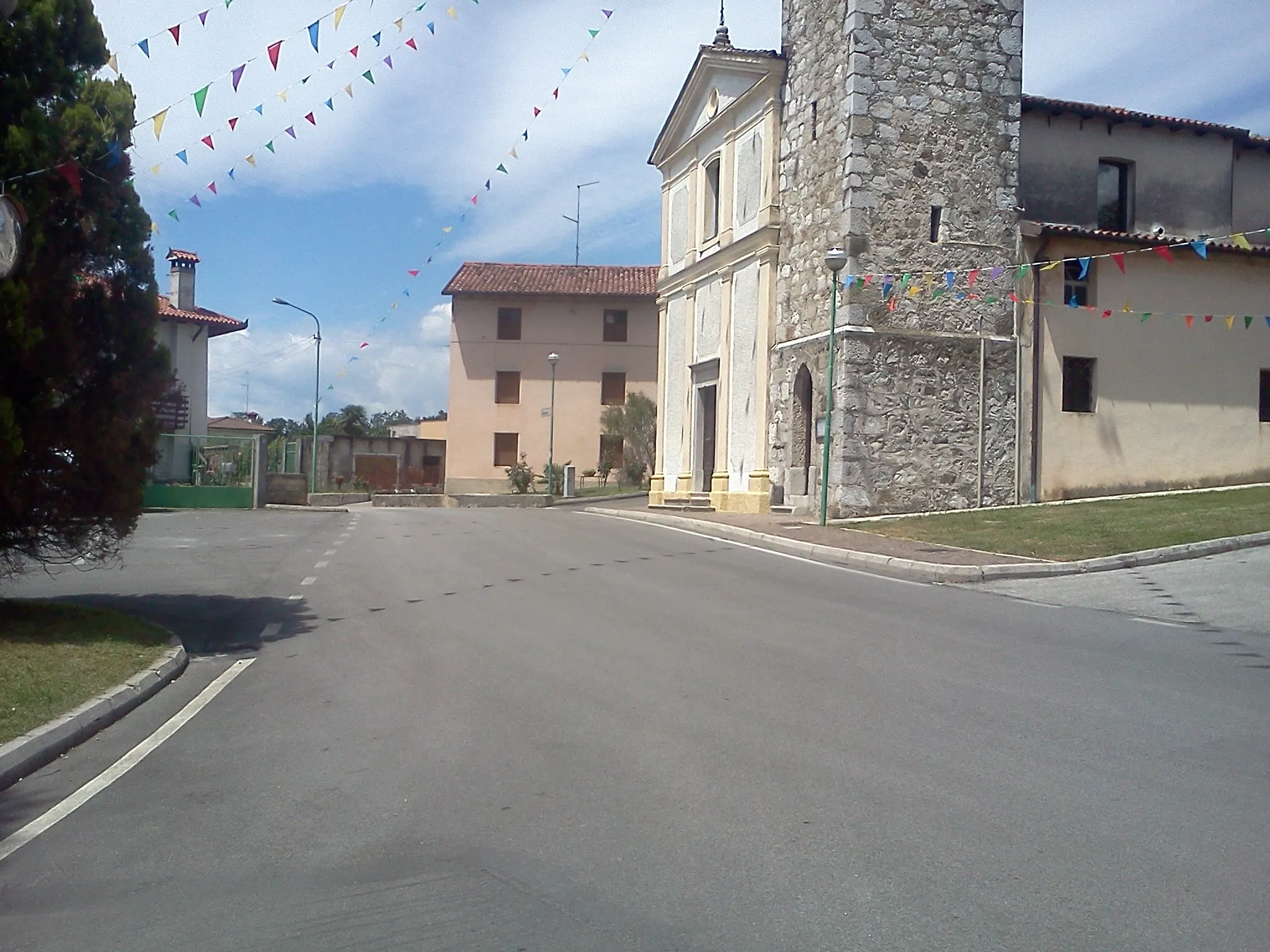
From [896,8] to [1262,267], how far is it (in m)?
9.81

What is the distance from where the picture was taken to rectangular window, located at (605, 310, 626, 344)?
48.4 m

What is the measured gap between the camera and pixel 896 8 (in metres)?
22.3

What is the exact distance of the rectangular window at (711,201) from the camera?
1188 inches

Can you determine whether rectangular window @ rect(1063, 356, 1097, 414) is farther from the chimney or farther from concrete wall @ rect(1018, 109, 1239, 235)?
the chimney

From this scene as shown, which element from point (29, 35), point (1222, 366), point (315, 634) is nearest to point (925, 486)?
point (1222, 366)

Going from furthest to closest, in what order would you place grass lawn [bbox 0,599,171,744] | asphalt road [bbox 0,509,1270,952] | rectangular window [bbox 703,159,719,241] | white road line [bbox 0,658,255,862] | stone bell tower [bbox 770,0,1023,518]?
rectangular window [bbox 703,159,719,241], stone bell tower [bbox 770,0,1023,518], grass lawn [bbox 0,599,171,744], white road line [bbox 0,658,255,862], asphalt road [bbox 0,509,1270,952]

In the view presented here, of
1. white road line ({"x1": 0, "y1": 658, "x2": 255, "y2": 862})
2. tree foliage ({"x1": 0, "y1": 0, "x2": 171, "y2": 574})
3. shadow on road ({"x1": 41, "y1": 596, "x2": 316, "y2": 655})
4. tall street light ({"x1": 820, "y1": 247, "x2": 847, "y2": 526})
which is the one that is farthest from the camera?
Answer: tall street light ({"x1": 820, "y1": 247, "x2": 847, "y2": 526})

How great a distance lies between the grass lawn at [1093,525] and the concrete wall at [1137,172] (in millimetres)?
6782

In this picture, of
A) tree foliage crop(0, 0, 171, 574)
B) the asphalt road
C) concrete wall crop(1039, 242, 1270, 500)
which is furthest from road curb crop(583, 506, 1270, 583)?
tree foliage crop(0, 0, 171, 574)

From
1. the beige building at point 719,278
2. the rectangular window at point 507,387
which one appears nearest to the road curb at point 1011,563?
the beige building at point 719,278

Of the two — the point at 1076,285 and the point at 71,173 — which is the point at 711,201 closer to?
the point at 1076,285

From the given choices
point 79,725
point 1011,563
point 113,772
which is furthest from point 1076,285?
point 113,772

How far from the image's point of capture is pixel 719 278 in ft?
95.1

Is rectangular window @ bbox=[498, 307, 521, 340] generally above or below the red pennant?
A: above
